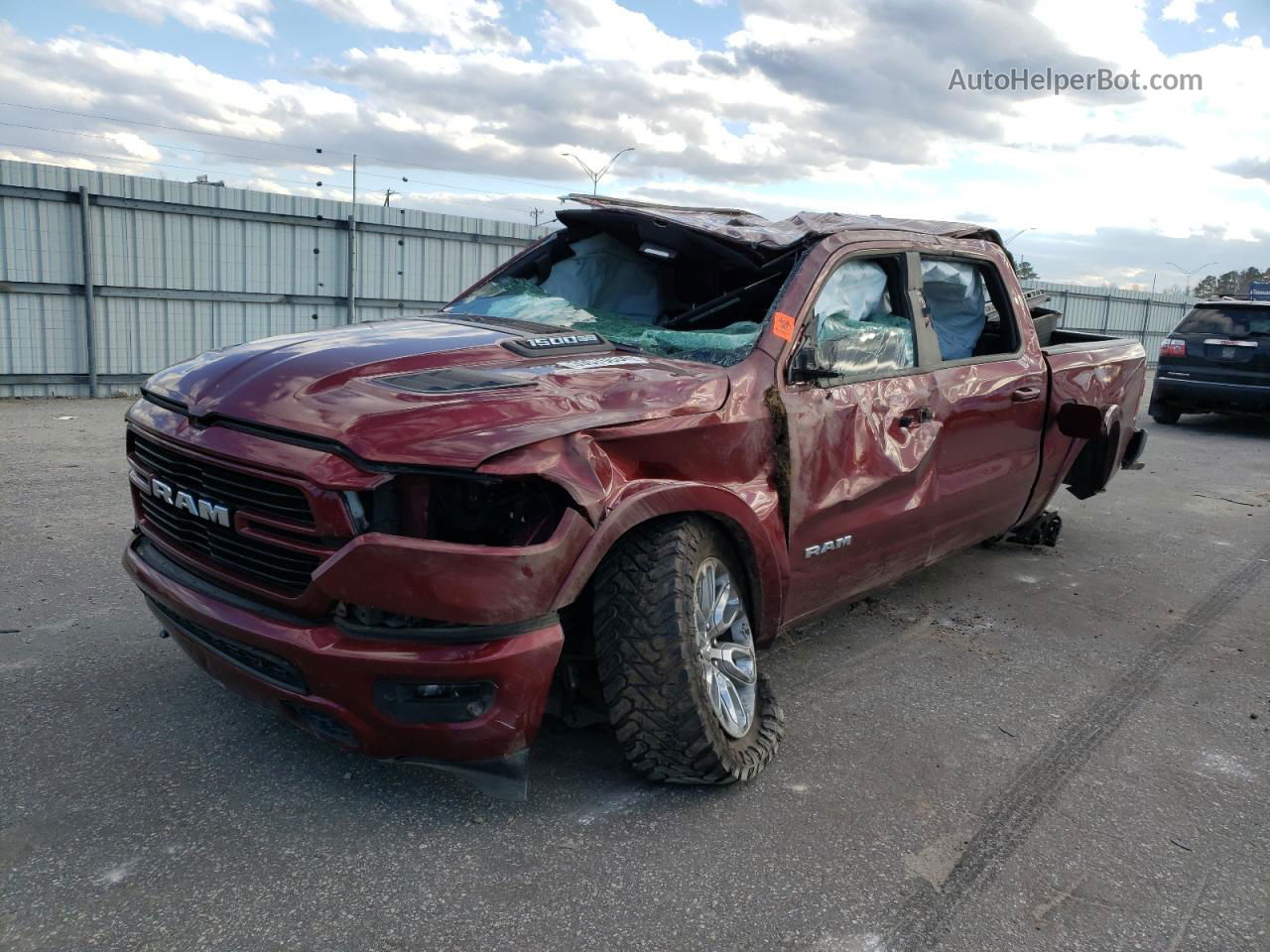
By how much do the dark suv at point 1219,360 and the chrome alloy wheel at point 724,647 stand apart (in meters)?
11.1

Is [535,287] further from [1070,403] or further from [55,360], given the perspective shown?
[55,360]

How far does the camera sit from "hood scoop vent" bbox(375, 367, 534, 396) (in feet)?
8.82

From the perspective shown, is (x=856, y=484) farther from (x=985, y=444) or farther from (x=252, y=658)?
(x=252, y=658)

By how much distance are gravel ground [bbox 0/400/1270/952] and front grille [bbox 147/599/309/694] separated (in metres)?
0.45

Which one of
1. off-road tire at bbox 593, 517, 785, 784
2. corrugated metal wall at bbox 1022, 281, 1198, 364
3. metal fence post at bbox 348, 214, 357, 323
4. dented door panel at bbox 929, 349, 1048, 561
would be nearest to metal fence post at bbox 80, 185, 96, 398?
metal fence post at bbox 348, 214, 357, 323

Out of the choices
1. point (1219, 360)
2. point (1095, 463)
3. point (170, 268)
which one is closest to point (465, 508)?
point (1095, 463)

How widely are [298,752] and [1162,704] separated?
10.6ft

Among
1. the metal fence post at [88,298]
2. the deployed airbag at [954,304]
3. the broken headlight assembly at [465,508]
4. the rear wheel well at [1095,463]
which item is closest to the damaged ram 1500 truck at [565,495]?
the broken headlight assembly at [465,508]

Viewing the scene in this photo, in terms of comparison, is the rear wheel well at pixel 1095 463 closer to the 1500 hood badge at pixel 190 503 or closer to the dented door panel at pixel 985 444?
the dented door panel at pixel 985 444

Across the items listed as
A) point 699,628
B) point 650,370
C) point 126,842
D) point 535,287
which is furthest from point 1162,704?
point 126,842

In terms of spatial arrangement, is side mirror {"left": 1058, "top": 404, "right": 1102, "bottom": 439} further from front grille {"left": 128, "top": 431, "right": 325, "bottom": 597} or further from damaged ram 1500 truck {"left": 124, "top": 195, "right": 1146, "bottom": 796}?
front grille {"left": 128, "top": 431, "right": 325, "bottom": 597}

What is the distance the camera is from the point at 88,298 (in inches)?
448

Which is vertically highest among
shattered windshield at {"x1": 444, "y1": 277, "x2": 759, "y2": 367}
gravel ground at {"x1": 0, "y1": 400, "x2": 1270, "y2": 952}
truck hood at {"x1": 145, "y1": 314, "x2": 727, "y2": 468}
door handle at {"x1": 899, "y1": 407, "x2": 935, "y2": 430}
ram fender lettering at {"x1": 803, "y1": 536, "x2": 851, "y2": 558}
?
shattered windshield at {"x1": 444, "y1": 277, "x2": 759, "y2": 367}

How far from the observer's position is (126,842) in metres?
2.59
